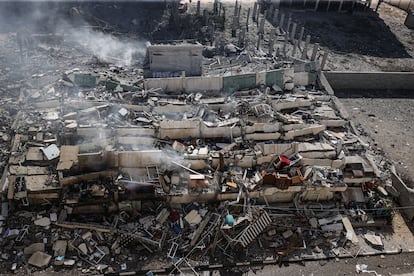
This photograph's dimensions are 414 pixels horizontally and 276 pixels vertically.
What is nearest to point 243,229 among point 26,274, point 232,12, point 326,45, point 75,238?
point 75,238

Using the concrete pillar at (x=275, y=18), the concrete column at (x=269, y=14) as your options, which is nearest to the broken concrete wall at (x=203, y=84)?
the concrete pillar at (x=275, y=18)

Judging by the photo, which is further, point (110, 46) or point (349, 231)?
point (110, 46)

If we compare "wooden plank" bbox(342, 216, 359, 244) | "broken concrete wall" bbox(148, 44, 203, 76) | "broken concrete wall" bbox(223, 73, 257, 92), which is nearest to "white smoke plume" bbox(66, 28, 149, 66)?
"broken concrete wall" bbox(148, 44, 203, 76)

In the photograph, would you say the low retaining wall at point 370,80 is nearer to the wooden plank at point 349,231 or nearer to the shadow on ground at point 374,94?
the shadow on ground at point 374,94

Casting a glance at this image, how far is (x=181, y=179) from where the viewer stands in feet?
53.1

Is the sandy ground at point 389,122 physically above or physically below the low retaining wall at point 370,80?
below

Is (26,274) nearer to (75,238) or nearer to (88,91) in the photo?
(75,238)

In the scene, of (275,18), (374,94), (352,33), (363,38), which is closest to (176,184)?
(374,94)

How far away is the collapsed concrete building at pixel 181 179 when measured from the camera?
48.5ft

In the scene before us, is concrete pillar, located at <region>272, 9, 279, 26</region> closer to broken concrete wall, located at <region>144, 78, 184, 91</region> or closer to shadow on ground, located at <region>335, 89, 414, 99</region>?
shadow on ground, located at <region>335, 89, 414, 99</region>

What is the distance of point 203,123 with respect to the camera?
17625mm

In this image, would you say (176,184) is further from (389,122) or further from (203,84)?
(389,122)

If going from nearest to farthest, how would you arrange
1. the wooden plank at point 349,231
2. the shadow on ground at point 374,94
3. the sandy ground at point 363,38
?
the wooden plank at point 349,231, the shadow on ground at point 374,94, the sandy ground at point 363,38

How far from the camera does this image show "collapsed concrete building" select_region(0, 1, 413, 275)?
48.5 feet
